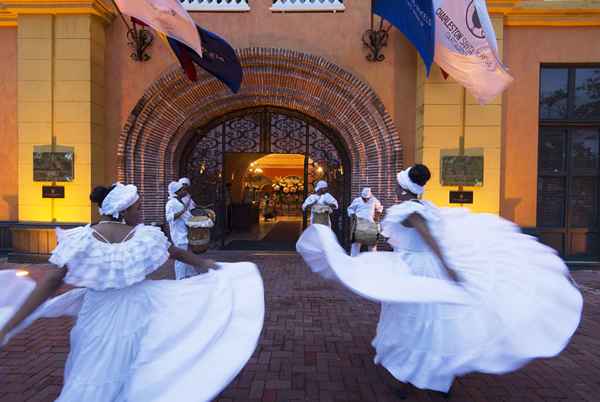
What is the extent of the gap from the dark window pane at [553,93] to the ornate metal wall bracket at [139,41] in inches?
341

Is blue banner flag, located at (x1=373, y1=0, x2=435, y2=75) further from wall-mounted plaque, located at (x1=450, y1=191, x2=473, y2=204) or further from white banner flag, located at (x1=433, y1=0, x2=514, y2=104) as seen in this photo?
wall-mounted plaque, located at (x1=450, y1=191, x2=473, y2=204)

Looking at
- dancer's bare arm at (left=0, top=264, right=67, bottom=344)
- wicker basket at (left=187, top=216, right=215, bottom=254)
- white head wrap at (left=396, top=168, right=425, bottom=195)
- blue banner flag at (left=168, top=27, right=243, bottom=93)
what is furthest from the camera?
blue banner flag at (left=168, top=27, right=243, bottom=93)

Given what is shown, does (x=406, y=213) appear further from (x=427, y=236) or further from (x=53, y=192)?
(x=53, y=192)

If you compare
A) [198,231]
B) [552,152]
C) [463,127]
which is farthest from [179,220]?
[552,152]

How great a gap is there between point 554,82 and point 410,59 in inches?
125

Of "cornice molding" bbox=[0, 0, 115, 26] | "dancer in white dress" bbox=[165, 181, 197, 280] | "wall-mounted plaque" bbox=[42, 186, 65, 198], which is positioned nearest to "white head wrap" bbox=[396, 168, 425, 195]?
"dancer in white dress" bbox=[165, 181, 197, 280]

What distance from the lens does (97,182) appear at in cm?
828

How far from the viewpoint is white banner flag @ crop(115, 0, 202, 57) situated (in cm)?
618

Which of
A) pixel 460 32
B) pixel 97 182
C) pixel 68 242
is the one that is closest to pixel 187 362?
pixel 68 242

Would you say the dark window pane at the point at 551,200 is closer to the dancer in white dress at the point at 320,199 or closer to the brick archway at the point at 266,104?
the brick archway at the point at 266,104

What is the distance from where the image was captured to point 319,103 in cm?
Answer: 887

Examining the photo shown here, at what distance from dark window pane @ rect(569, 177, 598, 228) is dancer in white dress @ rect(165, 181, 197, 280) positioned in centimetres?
810

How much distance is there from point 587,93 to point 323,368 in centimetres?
856

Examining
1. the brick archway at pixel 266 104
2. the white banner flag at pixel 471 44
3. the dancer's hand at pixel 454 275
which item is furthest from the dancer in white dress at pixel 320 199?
the dancer's hand at pixel 454 275
